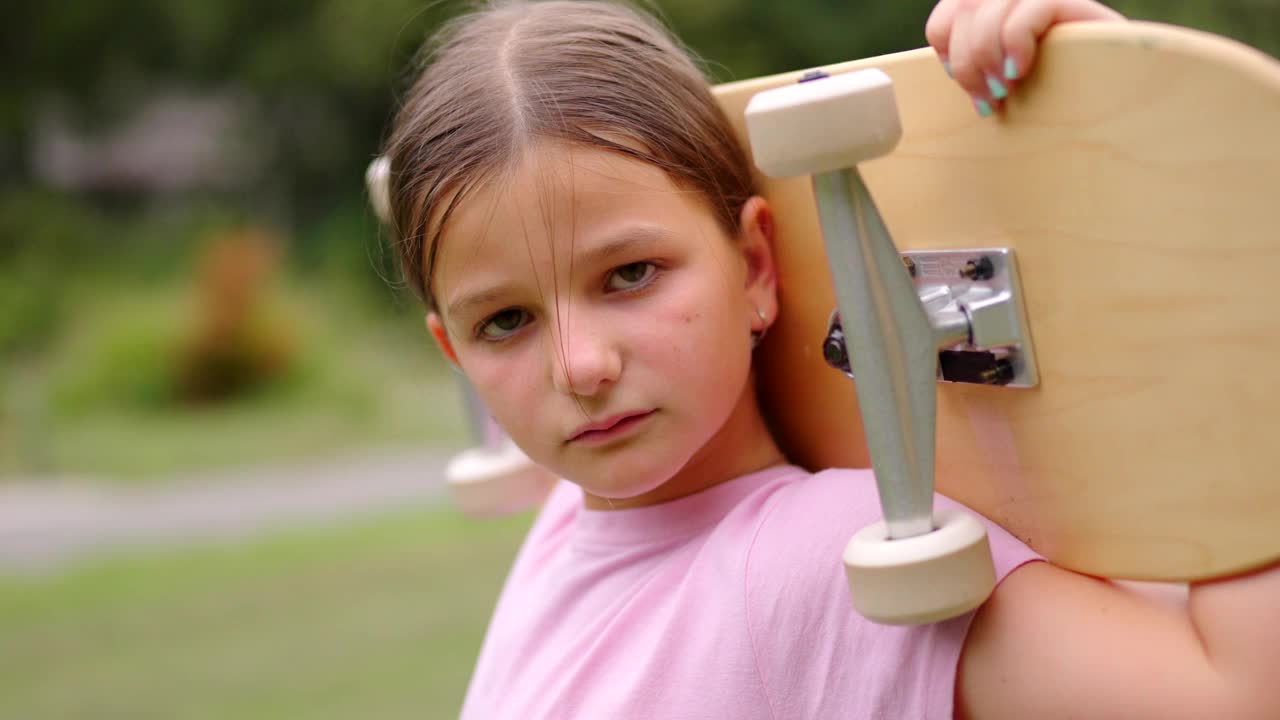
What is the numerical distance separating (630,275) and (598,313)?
5 centimetres

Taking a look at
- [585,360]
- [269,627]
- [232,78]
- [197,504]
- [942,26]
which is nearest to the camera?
[942,26]

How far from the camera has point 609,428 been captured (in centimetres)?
111

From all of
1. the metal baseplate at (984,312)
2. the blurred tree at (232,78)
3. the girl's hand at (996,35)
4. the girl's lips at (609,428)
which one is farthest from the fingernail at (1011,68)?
the blurred tree at (232,78)

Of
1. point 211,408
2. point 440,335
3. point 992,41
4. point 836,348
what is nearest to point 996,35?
point 992,41

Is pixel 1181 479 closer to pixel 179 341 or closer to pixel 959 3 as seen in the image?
pixel 959 3

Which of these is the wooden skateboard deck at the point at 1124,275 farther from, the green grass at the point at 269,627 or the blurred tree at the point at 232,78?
the blurred tree at the point at 232,78

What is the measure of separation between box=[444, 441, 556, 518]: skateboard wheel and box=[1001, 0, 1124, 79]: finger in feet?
3.19

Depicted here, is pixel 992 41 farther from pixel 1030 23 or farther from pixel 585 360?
pixel 585 360

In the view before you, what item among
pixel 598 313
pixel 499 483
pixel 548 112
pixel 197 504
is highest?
pixel 548 112

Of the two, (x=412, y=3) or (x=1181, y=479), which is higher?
(x=1181, y=479)

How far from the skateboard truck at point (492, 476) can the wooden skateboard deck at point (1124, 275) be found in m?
0.78

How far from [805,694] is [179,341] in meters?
10.2

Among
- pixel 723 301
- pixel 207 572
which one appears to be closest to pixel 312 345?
pixel 207 572

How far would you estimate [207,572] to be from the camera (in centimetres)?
626
